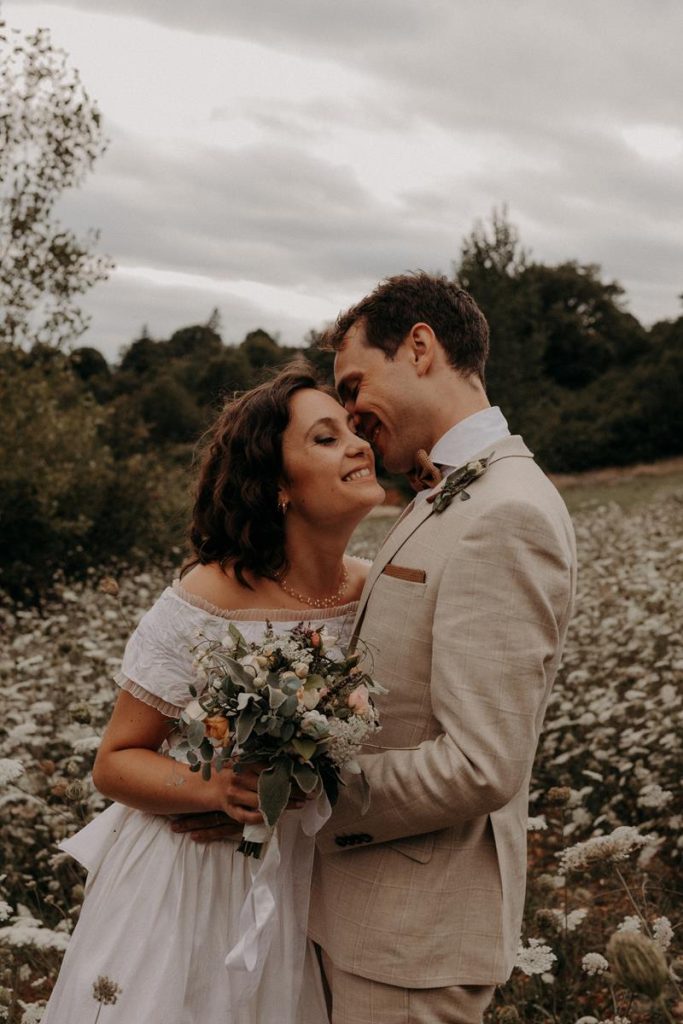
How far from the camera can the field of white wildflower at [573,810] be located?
3.23m

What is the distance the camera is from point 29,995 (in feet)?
13.7

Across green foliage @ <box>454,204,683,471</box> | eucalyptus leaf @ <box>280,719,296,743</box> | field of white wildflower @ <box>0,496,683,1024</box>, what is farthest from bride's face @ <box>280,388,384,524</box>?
green foliage @ <box>454,204,683,471</box>

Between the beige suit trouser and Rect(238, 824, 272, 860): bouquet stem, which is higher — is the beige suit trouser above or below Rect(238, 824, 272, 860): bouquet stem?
below

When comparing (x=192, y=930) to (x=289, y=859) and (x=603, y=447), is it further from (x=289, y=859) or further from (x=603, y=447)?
(x=603, y=447)

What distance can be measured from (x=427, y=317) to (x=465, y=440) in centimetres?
35

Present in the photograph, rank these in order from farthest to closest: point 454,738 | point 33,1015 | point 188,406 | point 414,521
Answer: point 188,406, point 33,1015, point 414,521, point 454,738

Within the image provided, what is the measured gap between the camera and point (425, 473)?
260 cm

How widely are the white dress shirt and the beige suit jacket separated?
13 cm

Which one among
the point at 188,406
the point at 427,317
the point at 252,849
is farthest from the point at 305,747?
the point at 188,406

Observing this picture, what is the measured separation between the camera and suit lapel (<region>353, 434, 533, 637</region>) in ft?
7.86

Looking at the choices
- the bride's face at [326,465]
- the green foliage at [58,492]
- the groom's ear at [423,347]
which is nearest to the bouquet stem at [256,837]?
the bride's face at [326,465]

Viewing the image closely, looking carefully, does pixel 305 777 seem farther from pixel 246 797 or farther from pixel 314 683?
pixel 246 797

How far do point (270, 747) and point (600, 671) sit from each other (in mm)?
4629

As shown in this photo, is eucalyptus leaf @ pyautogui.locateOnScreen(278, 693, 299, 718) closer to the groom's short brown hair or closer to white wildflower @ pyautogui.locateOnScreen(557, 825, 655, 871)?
the groom's short brown hair
